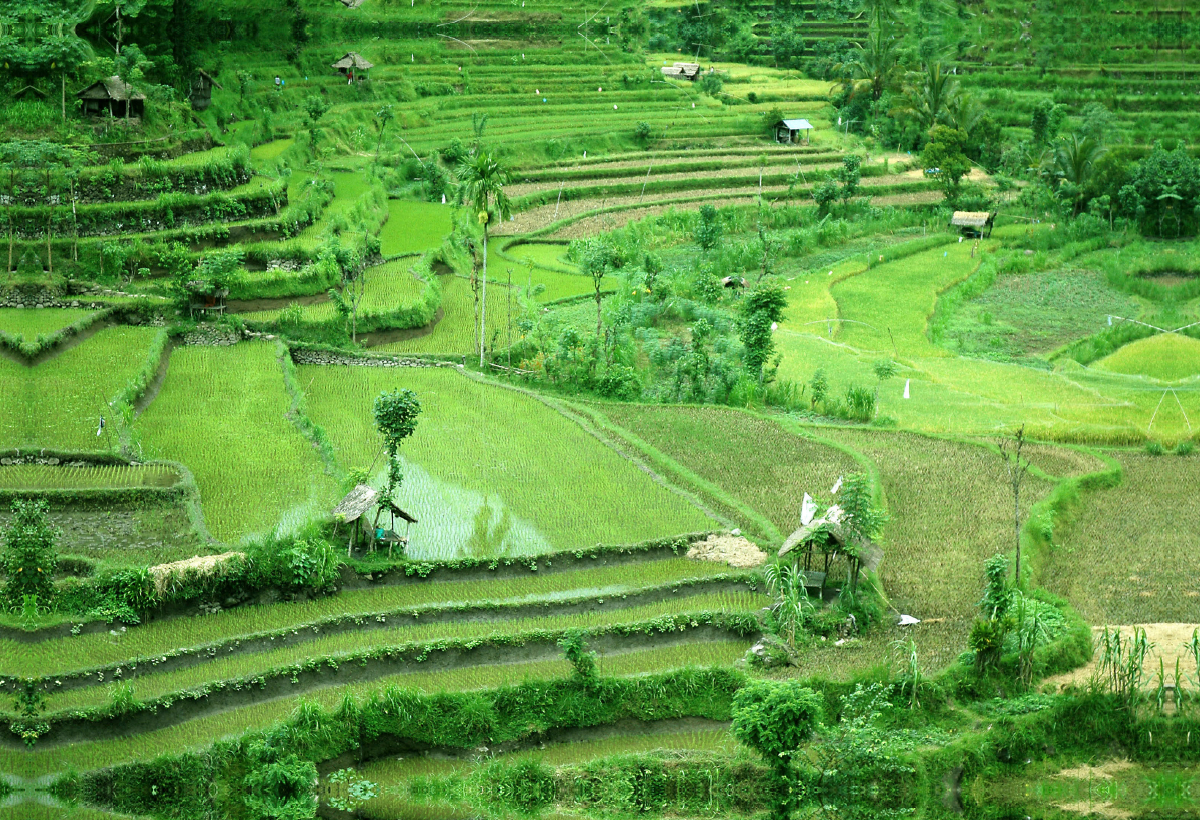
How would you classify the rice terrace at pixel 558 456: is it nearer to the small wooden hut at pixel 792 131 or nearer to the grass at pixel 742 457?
the grass at pixel 742 457

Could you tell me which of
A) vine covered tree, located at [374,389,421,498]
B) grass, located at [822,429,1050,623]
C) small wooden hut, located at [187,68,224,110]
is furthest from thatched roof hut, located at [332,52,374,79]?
vine covered tree, located at [374,389,421,498]

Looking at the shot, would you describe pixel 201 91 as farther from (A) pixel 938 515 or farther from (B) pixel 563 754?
(B) pixel 563 754

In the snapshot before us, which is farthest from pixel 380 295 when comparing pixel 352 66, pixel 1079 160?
pixel 1079 160

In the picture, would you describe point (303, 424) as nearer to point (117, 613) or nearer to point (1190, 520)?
point (117, 613)

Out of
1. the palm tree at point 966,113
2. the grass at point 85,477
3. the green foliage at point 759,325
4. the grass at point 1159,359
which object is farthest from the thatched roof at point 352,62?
the grass at point 85,477

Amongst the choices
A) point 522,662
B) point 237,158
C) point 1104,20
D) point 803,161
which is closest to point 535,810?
point 522,662
